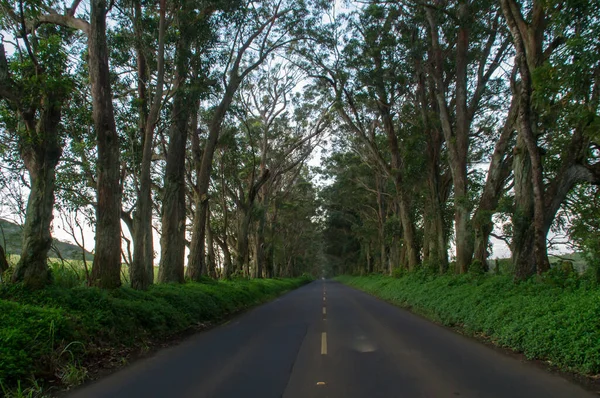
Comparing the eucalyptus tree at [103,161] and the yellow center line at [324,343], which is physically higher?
the eucalyptus tree at [103,161]

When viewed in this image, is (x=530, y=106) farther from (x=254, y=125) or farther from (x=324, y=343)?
Answer: (x=254, y=125)

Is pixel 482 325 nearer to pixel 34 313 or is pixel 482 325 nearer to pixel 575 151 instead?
pixel 575 151

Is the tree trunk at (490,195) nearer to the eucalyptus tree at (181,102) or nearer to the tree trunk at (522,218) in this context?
the tree trunk at (522,218)

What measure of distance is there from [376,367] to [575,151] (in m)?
8.30

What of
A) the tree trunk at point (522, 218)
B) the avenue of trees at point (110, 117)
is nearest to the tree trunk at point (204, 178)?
the avenue of trees at point (110, 117)

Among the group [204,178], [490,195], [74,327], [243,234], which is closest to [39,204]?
[74,327]

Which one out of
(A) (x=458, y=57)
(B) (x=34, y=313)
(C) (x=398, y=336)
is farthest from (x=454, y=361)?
(A) (x=458, y=57)

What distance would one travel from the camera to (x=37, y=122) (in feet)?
31.7

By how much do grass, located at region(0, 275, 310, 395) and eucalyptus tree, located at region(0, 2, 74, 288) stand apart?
74cm

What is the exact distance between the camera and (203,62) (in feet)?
49.5

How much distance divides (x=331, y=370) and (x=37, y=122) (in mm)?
8191

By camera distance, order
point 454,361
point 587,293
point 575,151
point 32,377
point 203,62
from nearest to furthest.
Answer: point 32,377 < point 454,361 < point 587,293 < point 575,151 < point 203,62

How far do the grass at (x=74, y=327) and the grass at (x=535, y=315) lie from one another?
7.20 m

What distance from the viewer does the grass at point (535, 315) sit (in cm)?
668
